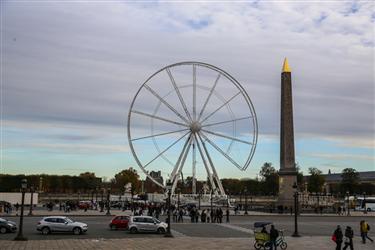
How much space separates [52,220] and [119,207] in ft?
163

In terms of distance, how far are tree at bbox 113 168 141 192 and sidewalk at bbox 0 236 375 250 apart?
5480 inches

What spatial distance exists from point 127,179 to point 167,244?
5698 inches

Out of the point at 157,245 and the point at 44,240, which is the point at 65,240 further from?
the point at 157,245

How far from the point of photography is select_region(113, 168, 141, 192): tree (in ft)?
559

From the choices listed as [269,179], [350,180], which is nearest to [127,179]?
[269,179]

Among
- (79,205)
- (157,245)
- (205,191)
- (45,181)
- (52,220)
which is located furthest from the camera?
(45,181)

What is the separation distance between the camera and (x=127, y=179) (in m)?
170

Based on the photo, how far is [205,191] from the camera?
84375 millimetres

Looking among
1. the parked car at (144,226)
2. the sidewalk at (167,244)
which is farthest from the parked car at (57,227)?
the sidewalk at (167,244)

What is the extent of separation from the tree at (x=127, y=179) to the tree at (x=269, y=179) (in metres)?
40.8

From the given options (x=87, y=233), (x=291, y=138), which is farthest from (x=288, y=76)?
(x=87, y=233)

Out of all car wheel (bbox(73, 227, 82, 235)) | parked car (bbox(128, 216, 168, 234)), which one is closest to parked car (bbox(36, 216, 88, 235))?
car wheel (bbox(73, 227, 82, 235))

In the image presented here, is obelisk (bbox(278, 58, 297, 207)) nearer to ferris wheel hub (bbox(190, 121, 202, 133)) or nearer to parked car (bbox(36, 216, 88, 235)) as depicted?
ferris wheel hub (bbox(190, 121, 202, 133))

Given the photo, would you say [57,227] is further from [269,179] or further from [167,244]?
[269,179]
